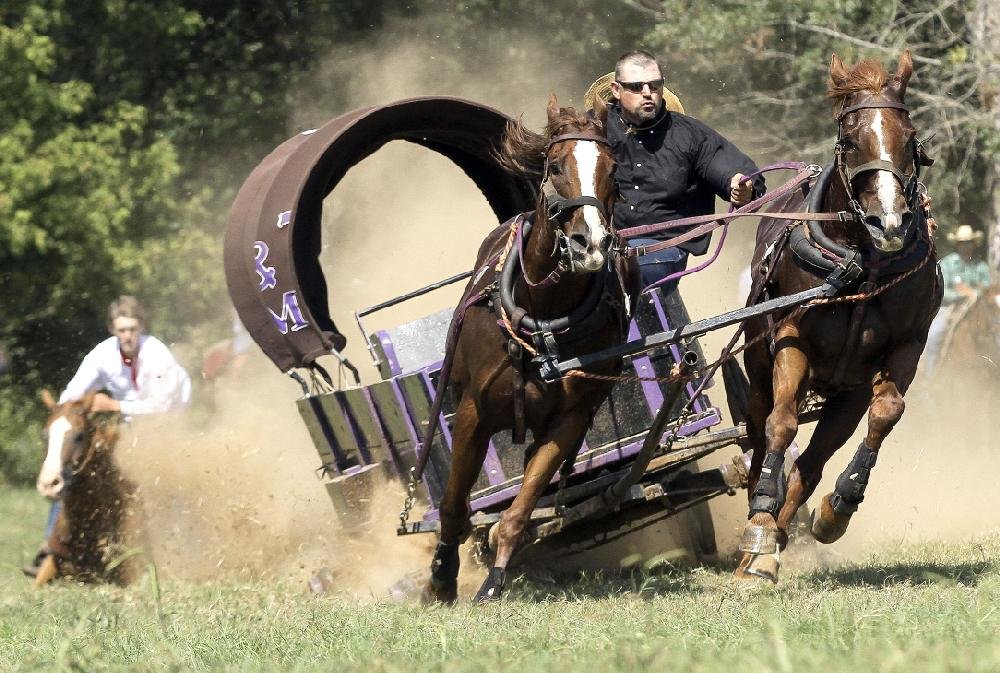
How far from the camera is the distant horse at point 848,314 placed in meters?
6.25

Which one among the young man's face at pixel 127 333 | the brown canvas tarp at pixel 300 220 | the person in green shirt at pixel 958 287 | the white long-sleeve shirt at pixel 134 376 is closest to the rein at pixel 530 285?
the brown canvas tarp at pixel 300 220

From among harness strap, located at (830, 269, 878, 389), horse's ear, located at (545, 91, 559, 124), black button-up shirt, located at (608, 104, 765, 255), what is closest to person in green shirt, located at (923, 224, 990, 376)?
black button-up shirt, located at (608, 104, 765, 255)

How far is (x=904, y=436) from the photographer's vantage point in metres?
11.6

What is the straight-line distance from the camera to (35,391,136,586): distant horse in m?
9.12

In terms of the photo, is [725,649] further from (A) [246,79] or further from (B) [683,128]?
(A) [246,79]

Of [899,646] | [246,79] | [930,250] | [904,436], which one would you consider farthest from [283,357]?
[246,79]

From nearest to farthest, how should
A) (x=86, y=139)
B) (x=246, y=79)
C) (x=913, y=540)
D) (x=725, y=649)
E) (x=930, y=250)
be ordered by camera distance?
(x=725, y=649) < (x=930, y=250) < (x=913, y=540) < (x=86, y=139) < (x=246, y=79)

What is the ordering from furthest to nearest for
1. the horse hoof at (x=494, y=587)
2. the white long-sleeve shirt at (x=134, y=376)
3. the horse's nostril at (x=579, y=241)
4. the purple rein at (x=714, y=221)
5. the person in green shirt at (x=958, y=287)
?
the person in green shirt at (x=958, y=287), the white long-sleeve shirt at (x=134, y=376), the purple rein at (x=714, y=221), the horse hoof at (x=494, y=587), the horse's nostril at (x=579, y=241)

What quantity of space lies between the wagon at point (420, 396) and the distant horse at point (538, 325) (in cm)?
45

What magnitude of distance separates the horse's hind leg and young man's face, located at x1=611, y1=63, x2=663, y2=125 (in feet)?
6.06

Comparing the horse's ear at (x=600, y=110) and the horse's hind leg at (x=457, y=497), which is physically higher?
the horse's ear at (x=600, y=110)

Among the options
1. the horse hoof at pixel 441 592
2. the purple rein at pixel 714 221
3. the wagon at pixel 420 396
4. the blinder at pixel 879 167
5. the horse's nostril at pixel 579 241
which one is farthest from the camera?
the wagon at pixel 420 396

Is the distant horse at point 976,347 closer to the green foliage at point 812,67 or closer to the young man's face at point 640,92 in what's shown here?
the green foliage at point 812,67

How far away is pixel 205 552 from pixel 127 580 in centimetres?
51
